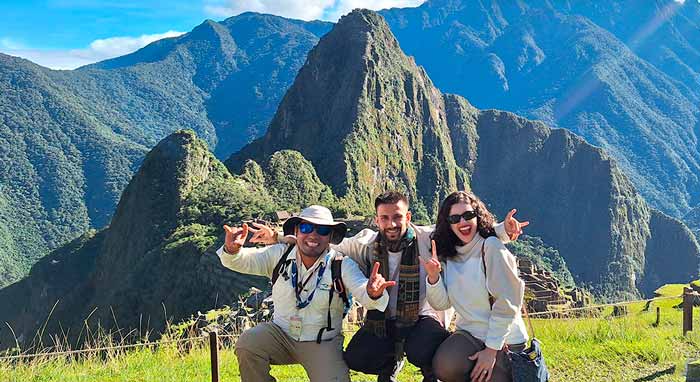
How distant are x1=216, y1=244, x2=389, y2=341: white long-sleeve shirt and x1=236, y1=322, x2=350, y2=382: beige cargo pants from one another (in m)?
0.09

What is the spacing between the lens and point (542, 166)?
146500mm

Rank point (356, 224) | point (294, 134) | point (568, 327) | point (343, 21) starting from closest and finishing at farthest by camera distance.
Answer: point (568, 327)
point (356, 224)
point (294, 134)
point (343, 21)

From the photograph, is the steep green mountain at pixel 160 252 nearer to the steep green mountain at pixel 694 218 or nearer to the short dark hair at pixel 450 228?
the short dark hair at pixel 450 228

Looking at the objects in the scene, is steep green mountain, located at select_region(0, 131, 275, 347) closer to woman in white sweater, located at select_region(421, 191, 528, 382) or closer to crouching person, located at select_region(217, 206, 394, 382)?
crouching person, located at select_region(217, 206, 394, 382)

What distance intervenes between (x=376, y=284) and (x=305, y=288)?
33.3 inches

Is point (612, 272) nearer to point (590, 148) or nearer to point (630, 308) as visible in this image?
point (590, 148)

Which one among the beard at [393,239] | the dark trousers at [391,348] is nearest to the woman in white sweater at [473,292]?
the dark trousers at [391,348]

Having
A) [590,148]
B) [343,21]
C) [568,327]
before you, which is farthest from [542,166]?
[568,327]

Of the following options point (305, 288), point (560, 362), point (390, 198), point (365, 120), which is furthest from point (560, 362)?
point (365, 120)

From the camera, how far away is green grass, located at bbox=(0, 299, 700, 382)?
24.6 feet

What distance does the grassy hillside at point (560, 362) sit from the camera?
7.49m

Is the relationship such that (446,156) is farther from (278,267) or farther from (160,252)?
(278,267)

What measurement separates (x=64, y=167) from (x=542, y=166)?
350 feet

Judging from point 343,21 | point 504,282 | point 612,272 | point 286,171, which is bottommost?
point 612,272
